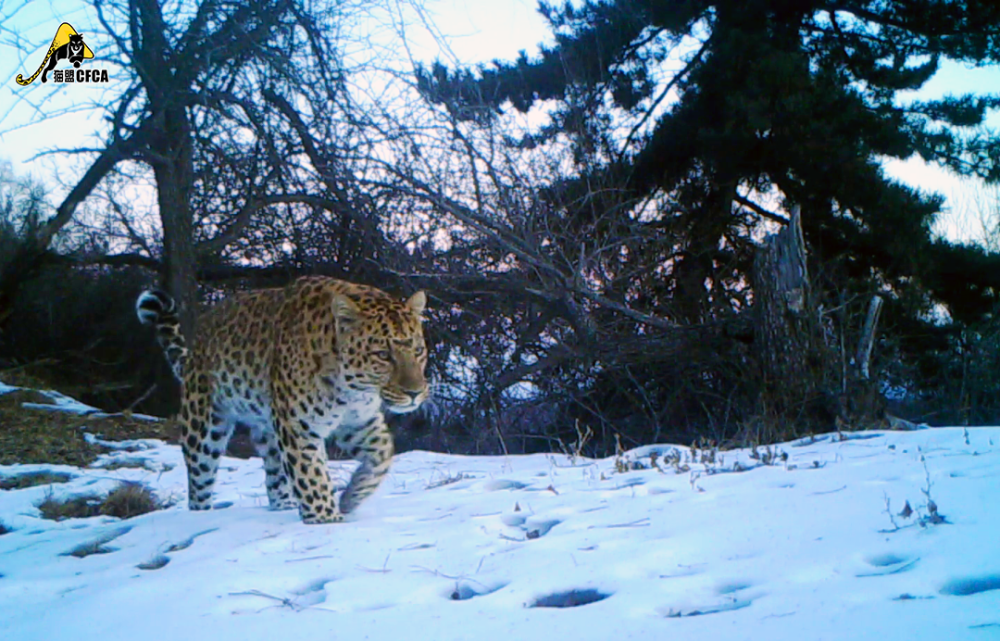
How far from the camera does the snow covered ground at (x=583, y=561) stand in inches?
114

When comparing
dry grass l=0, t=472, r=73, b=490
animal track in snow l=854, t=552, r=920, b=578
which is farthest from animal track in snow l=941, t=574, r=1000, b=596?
dry grass l=0, t=472, r=73, b=490

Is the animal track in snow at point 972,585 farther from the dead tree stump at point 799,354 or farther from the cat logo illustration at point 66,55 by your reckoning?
the cat logo illustration at point 66,55

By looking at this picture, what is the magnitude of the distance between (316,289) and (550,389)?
18.6ft

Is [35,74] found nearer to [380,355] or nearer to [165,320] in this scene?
[165,320]

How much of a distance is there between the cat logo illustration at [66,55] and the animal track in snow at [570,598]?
A: 309 inches

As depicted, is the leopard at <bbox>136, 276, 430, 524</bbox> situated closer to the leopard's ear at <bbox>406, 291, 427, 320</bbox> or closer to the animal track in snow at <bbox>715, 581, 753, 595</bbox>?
the leopard's ear at <bbox>406, 291, 427, 320</bbox>

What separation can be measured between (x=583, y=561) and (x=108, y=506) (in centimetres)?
413

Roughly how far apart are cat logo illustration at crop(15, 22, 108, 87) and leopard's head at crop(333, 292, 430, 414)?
5386mm

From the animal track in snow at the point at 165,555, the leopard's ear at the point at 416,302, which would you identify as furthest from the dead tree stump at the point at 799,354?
the animal track in snow at the point at 165,555

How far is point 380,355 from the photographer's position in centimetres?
540

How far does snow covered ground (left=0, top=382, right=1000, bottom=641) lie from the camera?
9.52 feet

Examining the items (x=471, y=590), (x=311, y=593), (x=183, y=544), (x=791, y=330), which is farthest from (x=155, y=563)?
(x=791, y=330)

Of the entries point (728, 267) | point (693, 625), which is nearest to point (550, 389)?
point (728, 267)

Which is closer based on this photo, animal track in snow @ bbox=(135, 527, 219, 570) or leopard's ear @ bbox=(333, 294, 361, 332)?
animal track in snow @ bbox=(135, 527, 219, 570)
